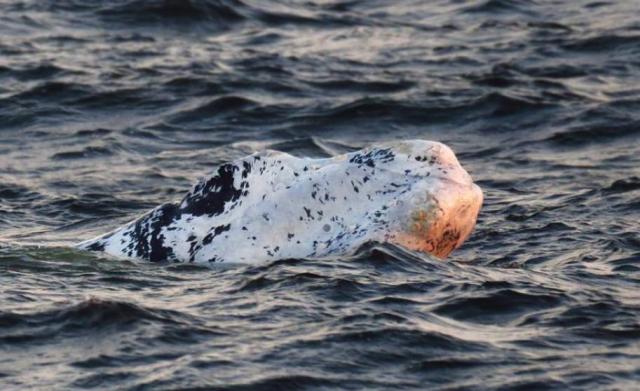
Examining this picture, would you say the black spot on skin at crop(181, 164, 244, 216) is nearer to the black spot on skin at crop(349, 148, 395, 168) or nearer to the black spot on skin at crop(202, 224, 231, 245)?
the black spot on skin at crop(202, 224, 231, 245)

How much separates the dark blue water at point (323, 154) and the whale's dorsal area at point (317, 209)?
207 mm

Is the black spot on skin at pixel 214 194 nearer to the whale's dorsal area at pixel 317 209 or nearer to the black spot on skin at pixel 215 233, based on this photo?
the whale's dorsal area at pixel 317 209

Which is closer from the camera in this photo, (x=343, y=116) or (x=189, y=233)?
(x=189, y=233)

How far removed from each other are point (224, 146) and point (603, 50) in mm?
4791

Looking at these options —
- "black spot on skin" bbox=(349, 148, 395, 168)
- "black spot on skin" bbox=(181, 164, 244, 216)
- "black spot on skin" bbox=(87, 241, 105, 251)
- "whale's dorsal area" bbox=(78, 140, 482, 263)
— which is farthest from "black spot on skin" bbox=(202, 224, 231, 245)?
"black spot on skin" bbox=(349, 148, 395, 168)

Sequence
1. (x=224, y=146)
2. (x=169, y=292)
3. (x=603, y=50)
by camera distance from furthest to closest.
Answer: (x=603, y=50)
(x=224, y=146)
(x=169, y=292)

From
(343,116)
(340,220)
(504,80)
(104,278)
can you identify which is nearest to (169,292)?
(104,278)

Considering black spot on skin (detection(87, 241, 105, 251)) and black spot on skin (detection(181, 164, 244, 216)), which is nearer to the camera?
black spot on skin (detection(181, 164, 244, 216))

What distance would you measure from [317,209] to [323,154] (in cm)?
428

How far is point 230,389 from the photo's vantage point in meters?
7.26

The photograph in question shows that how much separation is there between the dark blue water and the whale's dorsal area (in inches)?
8.1

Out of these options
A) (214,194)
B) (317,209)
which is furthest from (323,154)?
(317,209)

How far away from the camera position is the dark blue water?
25.3 ft

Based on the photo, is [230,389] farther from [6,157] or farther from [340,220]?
[6,157]
